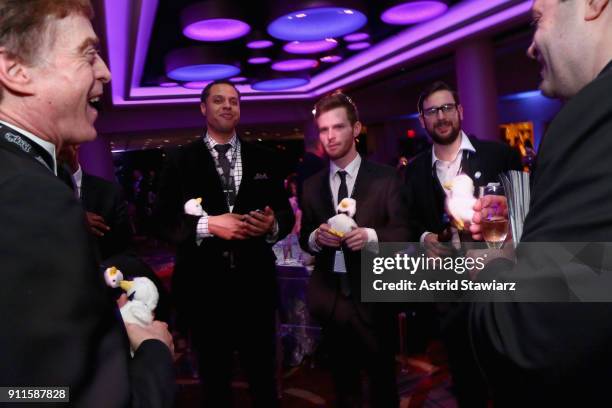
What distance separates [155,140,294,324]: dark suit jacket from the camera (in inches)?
89.0

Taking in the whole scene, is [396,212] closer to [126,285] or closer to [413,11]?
[126,285]

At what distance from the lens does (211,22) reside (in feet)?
18.5

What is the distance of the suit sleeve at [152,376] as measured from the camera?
2.59ft

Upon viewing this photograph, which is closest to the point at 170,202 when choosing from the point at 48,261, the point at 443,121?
the point at 443,121

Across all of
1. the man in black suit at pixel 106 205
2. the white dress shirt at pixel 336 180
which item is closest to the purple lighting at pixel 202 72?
the man in black suit at pixel 106 205

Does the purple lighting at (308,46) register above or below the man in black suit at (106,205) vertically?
above

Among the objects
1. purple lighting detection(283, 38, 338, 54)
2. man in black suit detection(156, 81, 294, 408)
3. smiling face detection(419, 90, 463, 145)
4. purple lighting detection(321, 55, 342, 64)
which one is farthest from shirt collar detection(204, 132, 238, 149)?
purple lighting detection(321, 55, 342, 64)

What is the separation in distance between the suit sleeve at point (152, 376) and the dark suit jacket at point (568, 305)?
621mm

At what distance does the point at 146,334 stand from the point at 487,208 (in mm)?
1024

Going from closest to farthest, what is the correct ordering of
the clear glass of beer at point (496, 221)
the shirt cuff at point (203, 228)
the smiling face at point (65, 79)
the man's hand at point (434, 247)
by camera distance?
the smiling face at point (65, 79) → the clear glass of beer at point (496, 221) → the man's hand at point (434, 247) → the shirt cuff at point (203, 228)

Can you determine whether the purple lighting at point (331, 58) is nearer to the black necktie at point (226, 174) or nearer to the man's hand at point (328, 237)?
the black necktie at point (226, 174)

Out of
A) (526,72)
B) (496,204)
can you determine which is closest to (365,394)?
(496,204)

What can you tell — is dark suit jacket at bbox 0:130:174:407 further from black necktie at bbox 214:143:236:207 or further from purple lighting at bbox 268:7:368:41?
purple lighting at bbox 268:7:368:41

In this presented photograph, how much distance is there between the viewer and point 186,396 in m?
3.52
